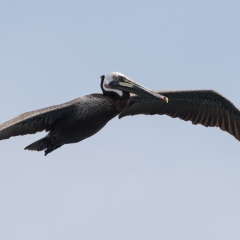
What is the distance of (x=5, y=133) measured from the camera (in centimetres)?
1434

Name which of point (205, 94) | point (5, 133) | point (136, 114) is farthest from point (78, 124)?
point (205, 94)

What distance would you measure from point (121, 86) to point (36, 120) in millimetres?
1833

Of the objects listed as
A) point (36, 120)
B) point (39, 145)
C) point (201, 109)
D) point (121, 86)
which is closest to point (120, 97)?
point (121, 86)

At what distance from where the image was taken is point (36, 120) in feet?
49.2

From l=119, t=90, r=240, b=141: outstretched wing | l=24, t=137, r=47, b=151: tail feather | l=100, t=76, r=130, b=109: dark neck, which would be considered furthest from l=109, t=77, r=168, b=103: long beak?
→ l=119, t=90, r=240, b=141: outstretched wing

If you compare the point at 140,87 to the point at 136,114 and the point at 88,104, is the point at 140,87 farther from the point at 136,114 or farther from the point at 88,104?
the point at 136,114

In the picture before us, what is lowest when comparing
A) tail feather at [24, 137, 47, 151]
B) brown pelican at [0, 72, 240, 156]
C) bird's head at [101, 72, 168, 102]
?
tail feather at [24, 137, 47, 151]

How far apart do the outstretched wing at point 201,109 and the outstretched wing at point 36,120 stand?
9.25 feet

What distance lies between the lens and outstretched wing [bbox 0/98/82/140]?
14305mm

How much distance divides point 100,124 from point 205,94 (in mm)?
3680

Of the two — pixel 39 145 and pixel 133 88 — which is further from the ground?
pixel 133 88

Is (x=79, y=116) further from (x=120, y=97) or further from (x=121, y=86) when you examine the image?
(x=121, y=86)

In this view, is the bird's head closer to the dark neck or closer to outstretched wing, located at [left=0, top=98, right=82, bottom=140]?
the dark neck

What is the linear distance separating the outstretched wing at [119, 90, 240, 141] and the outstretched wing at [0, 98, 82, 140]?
9.25 feet
